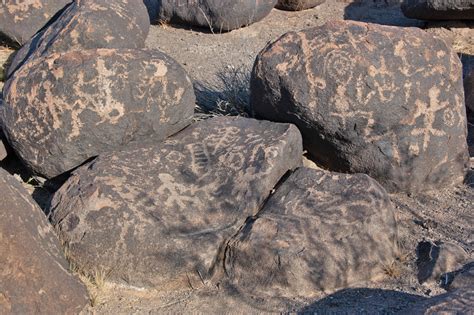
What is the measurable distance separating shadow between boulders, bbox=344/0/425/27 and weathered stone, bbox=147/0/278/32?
3.76 ft

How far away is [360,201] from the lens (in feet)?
11.4

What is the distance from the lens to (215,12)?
7.14 metres

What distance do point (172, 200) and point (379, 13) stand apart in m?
5.27

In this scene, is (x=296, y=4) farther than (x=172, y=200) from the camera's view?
Yes

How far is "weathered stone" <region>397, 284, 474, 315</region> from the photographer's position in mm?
2502

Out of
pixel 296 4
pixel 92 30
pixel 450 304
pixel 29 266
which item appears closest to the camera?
pixel 450 304

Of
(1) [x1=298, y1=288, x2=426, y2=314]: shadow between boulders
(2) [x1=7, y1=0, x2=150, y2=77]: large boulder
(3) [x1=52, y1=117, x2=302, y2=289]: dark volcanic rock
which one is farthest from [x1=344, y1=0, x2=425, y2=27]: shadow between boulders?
(1) [x1=298, y1=288, x2=426, y2=314]: shadow between boulders

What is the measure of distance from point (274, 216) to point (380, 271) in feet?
1.98

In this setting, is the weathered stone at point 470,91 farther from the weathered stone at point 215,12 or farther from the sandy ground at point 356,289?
the weathered stone at point 215,12

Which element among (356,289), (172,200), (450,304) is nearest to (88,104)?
(172,200)

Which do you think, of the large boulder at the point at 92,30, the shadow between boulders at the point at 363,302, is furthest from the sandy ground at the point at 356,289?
the large boulder at the point at 92,30

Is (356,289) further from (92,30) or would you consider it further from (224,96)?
(92,30)

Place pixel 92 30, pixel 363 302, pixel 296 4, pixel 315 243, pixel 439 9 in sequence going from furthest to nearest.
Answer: pixel 296 4 < pixel 439 9 < pixel 92 30 < pixel 315 243 < pixel 363 302

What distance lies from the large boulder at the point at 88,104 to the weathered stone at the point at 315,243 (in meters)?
0.95
